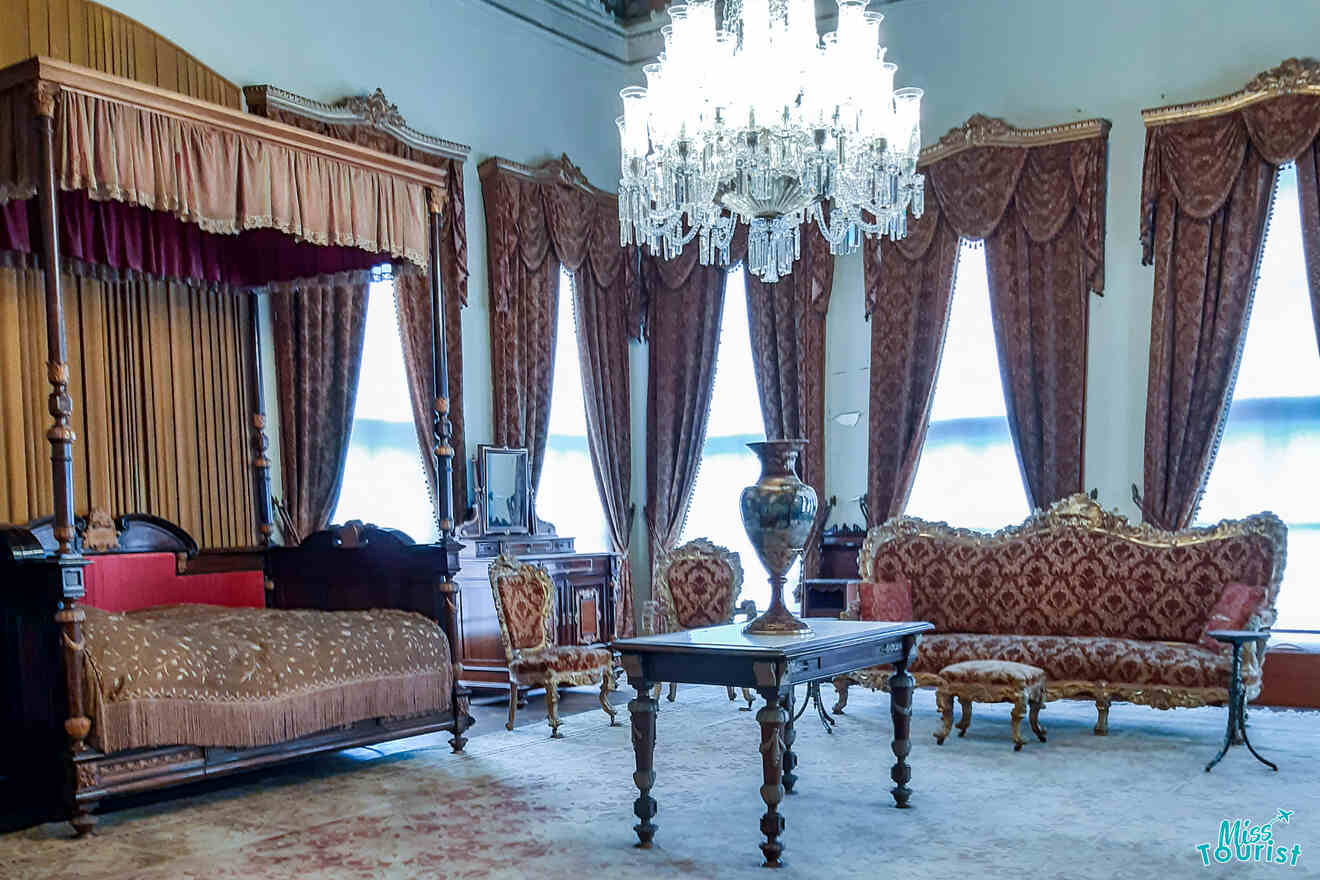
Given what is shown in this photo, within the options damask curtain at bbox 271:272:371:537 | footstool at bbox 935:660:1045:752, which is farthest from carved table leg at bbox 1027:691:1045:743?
damask curtain at bbox 271:272:371:537

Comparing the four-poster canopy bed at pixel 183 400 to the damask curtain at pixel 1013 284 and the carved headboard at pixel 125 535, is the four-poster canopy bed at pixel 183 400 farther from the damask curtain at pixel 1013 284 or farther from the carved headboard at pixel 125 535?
the damask curtain at pixel 1013 284

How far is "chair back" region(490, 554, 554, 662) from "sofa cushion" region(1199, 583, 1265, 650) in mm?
3268

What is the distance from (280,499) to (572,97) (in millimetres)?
3934

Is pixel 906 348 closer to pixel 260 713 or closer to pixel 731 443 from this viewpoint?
pixel 731 443

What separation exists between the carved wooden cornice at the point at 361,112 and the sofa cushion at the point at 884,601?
388 cm

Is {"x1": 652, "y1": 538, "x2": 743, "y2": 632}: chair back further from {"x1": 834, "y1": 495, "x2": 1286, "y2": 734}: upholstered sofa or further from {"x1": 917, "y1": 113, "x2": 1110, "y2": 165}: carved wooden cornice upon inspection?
{"x1": 917, "y1": 113, "x2": 1110, "y2": 165}: carved wooden cornice

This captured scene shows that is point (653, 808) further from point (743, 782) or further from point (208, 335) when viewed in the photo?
point (208, 335)

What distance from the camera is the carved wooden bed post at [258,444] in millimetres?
6930

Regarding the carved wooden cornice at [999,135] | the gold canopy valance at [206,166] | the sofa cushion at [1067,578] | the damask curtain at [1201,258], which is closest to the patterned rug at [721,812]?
the sofa cushion at [1067,578]

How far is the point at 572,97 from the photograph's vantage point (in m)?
9.35

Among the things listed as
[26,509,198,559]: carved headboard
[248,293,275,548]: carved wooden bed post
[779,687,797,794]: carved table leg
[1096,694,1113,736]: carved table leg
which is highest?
[248,293,275,548]: carved wooden bed post

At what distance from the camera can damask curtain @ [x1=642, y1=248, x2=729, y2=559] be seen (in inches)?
368

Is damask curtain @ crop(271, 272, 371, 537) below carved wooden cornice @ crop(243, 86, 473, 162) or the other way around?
below

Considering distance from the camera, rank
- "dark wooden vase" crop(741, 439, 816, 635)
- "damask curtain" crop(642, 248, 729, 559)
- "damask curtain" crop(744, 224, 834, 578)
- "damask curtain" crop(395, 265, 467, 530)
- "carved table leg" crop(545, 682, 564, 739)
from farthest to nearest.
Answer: "damask curtain" crop(642, 248, 729, 559), "damask curtain" crop(744, 224, 834, 578), "damask curtain" crop(395, 265, 467, 530), "carved table leg" crop(545, 682, 564, 739), "dark wooden vase" crop(741, 439, 816, 635)
